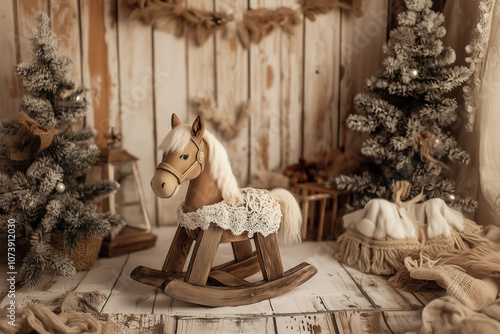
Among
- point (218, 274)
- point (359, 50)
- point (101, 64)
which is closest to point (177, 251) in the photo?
point (218, 274)

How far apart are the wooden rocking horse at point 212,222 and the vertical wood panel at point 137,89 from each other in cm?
78

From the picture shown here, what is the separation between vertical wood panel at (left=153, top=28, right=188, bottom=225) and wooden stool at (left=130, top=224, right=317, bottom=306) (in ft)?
2.35

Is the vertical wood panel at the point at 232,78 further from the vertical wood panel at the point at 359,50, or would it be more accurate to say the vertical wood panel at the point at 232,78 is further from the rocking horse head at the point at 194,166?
the rocking horse head at the point at 194,166

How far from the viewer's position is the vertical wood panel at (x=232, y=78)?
219cm

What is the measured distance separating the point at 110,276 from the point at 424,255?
3.76ft

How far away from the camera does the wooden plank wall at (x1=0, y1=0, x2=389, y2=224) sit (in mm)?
2076

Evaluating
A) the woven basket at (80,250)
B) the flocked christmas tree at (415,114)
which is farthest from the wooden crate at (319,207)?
the woven basket at (80,250)

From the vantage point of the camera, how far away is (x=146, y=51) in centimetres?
214

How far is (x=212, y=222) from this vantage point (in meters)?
1.40

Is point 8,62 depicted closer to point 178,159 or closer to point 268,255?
point 178,159

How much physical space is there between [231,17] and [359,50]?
0.67 metres

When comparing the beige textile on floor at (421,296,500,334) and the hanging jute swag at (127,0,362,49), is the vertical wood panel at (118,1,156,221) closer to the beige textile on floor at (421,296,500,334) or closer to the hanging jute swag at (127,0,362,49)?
the hanging jute swag at (127,0,362,49)

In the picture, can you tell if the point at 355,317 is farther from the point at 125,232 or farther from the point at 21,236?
the point at 21,236

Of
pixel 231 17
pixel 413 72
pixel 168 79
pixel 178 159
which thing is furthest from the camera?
pixel 168 79
